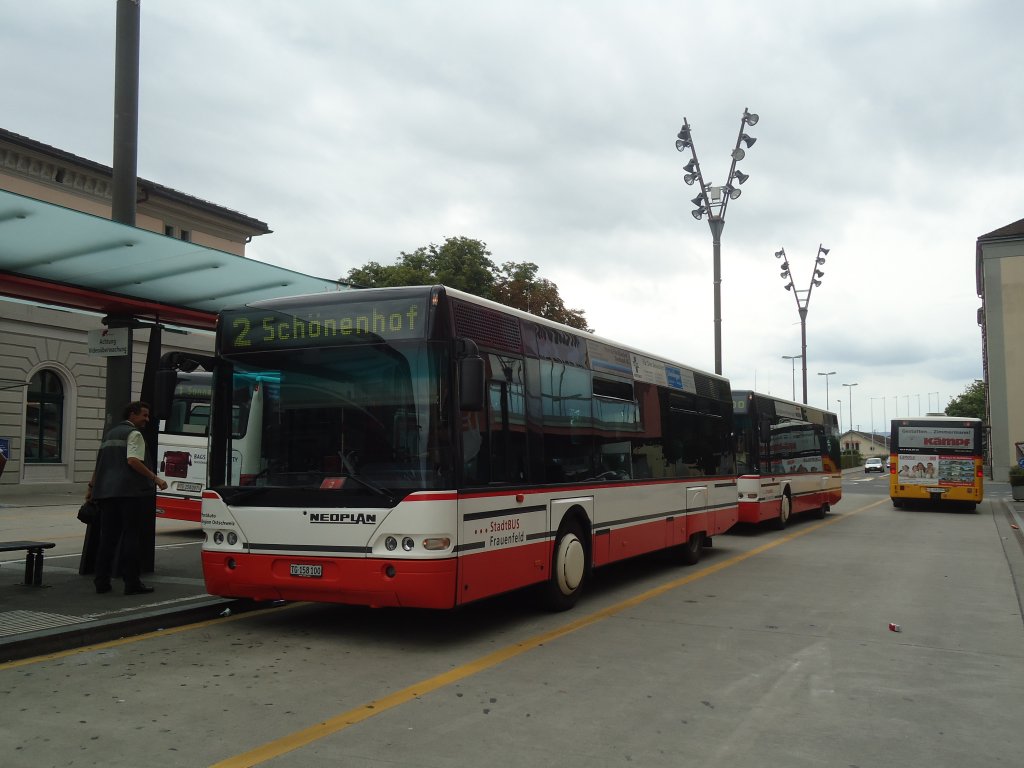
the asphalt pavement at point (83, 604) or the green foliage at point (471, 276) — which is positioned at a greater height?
the green foliage at point (471, 276)

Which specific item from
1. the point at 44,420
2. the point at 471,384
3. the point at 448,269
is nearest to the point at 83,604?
the point at 471,384

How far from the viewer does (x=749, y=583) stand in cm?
1165

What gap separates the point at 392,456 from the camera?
7324mm

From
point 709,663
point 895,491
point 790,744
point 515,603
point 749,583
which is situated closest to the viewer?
point 790,744

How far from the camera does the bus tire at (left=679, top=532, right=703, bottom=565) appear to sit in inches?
530

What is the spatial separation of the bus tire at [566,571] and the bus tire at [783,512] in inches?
473

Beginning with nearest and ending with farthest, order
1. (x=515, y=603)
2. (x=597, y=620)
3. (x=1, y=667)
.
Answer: (x=1, y=667) < (x=597, y=620) < (x=515, y=603)

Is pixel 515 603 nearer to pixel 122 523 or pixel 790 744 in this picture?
pixel 122 523

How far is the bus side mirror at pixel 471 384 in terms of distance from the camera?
6.99 m

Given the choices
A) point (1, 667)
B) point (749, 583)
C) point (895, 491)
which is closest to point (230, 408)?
point (1, 667)

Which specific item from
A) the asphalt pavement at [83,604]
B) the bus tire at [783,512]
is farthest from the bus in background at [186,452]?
the bus tire at [783,512]

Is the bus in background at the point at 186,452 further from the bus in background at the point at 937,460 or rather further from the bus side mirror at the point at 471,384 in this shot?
the bus in background at the point at 937,460

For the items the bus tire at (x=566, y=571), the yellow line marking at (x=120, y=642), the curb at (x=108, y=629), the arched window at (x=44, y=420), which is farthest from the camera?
the arched window at (x=44, y=420)

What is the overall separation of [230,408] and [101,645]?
7.18 feet
